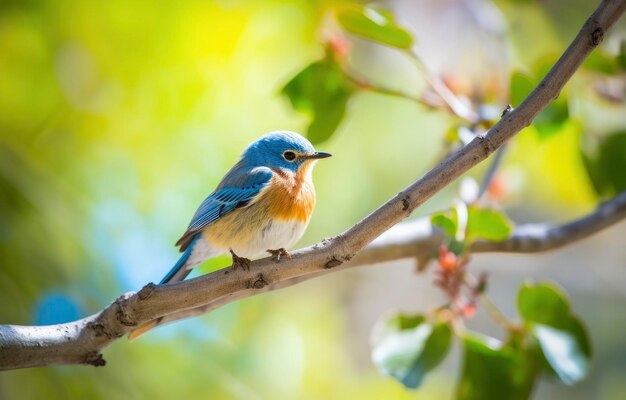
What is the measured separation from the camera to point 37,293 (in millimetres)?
2934

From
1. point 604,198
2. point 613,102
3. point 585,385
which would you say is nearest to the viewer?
point 604,198

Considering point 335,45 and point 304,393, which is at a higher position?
point 335,45

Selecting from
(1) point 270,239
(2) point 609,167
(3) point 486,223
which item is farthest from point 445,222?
(2) point 609,167

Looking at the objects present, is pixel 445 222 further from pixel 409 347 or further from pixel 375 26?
pixel 375 26

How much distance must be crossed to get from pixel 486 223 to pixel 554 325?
0.50 meters

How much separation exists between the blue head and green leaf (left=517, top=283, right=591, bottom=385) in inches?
33.2

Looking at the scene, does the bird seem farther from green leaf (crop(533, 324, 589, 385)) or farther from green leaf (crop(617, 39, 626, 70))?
green leaf (crop(617, 39, 626, 70))

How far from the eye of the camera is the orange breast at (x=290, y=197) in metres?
2.17

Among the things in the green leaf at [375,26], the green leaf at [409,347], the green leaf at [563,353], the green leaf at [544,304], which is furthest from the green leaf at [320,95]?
the green leaf at [563,353]

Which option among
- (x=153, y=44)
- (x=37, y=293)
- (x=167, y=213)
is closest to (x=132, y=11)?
(x=153, y=44)

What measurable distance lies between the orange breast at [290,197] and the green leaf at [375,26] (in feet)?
1.70

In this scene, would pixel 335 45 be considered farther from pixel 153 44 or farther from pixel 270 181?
pixel 153 44

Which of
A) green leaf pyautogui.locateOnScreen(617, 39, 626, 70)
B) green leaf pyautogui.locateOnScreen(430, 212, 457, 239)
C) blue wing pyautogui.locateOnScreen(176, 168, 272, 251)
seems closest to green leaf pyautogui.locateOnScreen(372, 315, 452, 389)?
green leaf pyautogui.locateOnScreen(430, 212, 457, 239)

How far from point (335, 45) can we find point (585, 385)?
10.8ft
